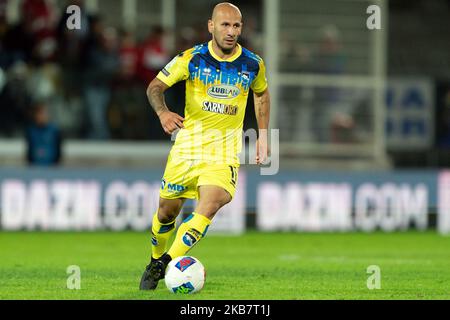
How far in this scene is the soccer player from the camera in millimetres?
9711

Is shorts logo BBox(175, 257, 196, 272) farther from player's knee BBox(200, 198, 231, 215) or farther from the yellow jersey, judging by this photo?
the yellow jersey

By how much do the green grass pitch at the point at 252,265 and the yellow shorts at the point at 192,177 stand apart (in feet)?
2.75

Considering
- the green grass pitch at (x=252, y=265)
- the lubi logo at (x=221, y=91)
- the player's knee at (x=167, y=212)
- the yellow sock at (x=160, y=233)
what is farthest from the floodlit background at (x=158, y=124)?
the lubi logo at (x=221, y=91)

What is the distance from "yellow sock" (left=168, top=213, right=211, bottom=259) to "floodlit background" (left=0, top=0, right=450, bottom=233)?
989 centimetres

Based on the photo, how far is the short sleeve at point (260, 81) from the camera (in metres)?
10.1

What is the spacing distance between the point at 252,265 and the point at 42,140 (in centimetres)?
749

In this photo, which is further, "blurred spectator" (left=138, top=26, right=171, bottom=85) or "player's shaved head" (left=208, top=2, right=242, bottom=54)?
"blurred spectator" (left=138, top=26, right=171, bottom=85)

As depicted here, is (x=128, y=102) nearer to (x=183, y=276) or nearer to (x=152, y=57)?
(x=152, y=57)

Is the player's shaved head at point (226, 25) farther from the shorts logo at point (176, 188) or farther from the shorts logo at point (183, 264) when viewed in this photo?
the shorts logo at point (183, 264)

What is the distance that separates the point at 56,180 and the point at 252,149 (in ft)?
12.6

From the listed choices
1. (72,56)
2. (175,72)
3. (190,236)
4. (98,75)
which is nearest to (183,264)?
(190,236)

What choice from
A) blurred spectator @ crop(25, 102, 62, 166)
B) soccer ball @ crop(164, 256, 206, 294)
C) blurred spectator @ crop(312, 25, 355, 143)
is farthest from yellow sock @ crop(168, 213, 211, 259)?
blurred spectator @ crop(312, 25, 355, 143)

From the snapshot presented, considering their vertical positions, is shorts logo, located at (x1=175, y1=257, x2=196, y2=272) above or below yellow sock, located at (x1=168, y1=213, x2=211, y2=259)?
below
